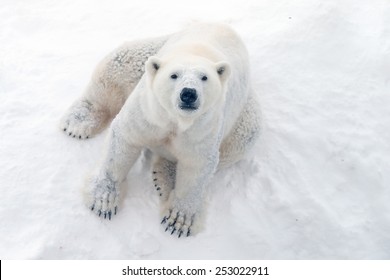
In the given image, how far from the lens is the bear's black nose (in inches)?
108

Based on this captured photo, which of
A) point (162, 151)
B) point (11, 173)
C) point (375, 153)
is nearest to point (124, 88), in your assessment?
point (162, 151)

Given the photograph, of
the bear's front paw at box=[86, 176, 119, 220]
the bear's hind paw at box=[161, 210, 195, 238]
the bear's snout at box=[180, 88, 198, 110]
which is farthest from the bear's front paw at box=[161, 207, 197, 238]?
the bear's snout at box=[180, 88, 198, 110]

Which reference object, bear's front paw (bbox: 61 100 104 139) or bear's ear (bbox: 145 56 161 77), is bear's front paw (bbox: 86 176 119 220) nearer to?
bear's front paw (bbox: 61 100 104 139)

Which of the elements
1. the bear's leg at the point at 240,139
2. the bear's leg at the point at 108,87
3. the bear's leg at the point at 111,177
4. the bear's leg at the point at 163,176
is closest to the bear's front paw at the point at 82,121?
the bear's leg at the point at 108,87

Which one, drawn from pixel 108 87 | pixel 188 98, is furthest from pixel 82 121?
pixel 188 98

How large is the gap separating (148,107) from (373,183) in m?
2.02

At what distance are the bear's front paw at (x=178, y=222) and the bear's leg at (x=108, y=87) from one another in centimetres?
97

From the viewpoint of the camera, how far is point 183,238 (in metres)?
3.60

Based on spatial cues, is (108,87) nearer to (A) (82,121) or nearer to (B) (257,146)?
(A) (82,121)

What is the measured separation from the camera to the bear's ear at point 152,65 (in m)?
2.95

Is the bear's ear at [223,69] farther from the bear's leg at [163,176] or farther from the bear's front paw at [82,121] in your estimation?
the bear's front paw at [82,121]

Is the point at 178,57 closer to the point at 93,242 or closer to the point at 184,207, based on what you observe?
the point at 184,207

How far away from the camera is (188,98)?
9.05ft

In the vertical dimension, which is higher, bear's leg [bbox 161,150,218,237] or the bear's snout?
the bear's snout
